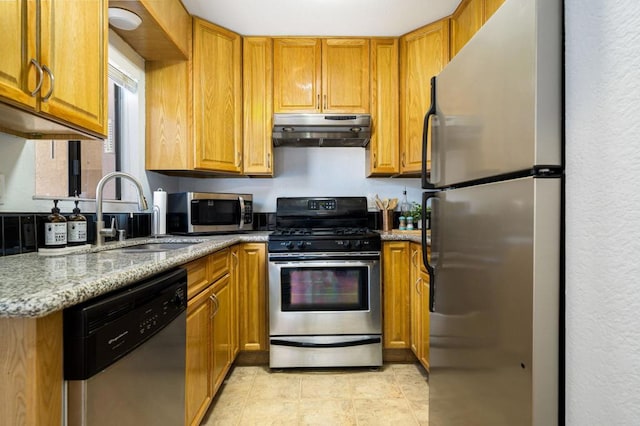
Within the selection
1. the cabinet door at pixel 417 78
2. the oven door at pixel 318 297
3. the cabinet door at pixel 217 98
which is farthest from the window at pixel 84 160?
the cabinet door at pixel 417 78

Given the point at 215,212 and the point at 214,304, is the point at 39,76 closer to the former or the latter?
the point at 214,304

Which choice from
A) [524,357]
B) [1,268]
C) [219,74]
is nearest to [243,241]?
[219,74]

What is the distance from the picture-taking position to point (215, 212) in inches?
102

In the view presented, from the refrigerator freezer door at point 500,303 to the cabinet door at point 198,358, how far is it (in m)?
1.06

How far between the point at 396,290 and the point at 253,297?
1039mm

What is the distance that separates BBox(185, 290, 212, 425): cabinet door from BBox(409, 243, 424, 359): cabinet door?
4.47 feet

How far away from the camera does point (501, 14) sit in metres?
0.93

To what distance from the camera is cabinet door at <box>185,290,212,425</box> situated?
5.01 feet

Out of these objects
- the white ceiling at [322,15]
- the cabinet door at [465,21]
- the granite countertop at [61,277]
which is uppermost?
the white ceiling at [322,15]

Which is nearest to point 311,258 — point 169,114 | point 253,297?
point 253,297

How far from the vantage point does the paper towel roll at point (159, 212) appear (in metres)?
2.30

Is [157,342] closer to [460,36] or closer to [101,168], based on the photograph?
[101,168]

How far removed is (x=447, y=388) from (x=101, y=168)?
224cm

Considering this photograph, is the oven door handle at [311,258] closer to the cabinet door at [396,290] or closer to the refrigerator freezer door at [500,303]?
the cabinet door at [396,290]
